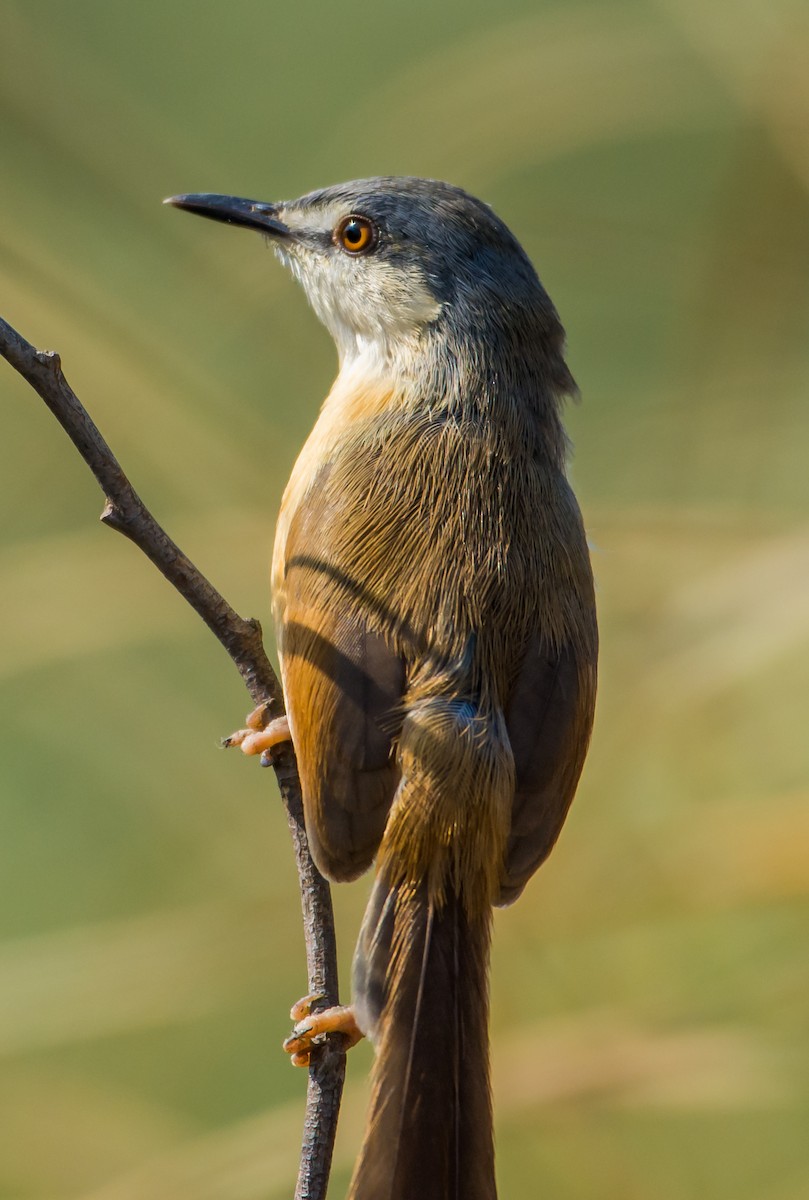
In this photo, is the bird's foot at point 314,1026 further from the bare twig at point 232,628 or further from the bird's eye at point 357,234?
the bird's eye at point 357,234

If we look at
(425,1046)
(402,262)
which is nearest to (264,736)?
(425,1046)

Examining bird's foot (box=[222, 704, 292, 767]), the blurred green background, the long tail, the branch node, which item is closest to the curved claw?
bird's foot (box=[222, 704, 292, 767])

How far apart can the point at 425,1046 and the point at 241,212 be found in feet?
6.04

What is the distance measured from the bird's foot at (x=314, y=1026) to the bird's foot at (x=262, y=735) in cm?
43

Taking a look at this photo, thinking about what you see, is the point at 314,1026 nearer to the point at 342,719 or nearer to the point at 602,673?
the point at 342,719

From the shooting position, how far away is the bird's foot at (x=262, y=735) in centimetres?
222

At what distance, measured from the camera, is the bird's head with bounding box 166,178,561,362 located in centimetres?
259

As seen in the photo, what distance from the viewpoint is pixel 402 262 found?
8.66 feet

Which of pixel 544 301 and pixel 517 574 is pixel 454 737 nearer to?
pixel 517 574

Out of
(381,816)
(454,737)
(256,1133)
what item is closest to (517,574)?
(454,737)

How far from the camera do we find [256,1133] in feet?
14.2

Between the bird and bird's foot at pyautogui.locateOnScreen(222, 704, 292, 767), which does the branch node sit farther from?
bird's foot at pyautogui.locateOnScreen(222, 704, 292, 767)

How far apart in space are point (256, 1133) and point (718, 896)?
5.91ft

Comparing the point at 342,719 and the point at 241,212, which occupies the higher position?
the point at 241,212
